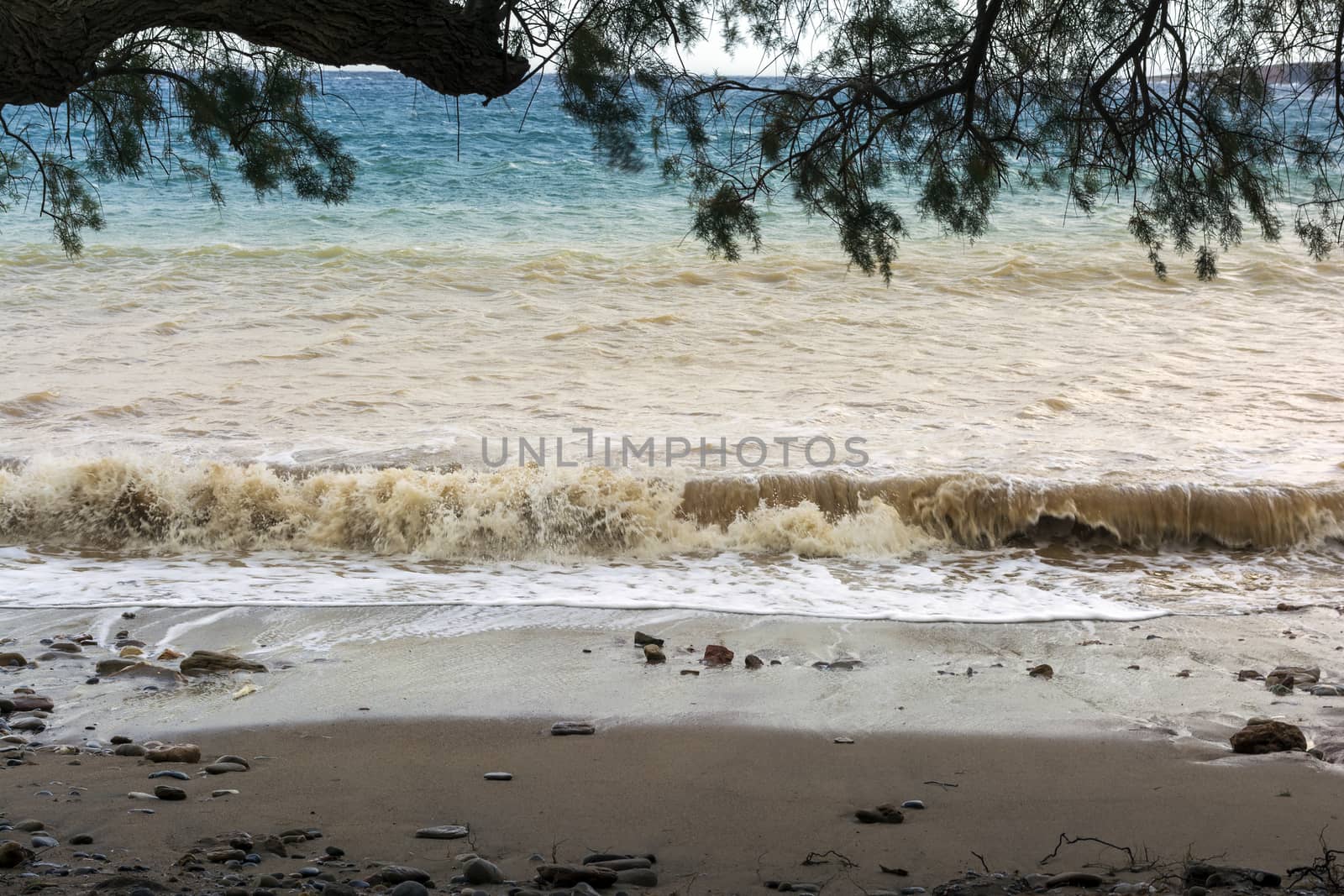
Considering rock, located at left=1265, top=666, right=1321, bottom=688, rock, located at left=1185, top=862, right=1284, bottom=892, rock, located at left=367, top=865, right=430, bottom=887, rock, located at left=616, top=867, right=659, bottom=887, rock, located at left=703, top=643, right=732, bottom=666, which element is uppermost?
rock, located at left=367, top=865, right=430, bottom=887

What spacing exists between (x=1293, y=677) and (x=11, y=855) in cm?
415

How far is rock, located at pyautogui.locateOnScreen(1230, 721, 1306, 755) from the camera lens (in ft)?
11.5

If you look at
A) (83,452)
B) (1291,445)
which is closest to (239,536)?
(83,452)

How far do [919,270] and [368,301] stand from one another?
23.3 ft

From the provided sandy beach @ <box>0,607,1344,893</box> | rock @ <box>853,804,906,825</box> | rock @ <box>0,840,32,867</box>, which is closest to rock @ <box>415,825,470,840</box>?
sandy beach @ <box>0,607,1344,893</box>

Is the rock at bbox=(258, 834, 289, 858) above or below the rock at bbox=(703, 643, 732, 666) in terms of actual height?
above

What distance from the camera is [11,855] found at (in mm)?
2613

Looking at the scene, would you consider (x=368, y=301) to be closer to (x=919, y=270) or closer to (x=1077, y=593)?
(x=919, y=270)

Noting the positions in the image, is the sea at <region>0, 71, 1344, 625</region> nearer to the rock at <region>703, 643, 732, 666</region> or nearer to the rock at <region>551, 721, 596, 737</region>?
the rock at <region>703, 643, 732, 666</region>

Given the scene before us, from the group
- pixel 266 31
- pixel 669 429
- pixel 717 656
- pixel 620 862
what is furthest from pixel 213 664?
pixel 669 429

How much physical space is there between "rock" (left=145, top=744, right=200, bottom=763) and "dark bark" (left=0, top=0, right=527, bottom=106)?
1878 mm

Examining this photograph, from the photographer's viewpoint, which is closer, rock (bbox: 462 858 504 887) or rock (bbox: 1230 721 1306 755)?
rock (bbox: 462 858 504 887)

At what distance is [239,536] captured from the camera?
6723 millimetres

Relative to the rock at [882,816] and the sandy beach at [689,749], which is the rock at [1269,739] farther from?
the rock at [882,816]
